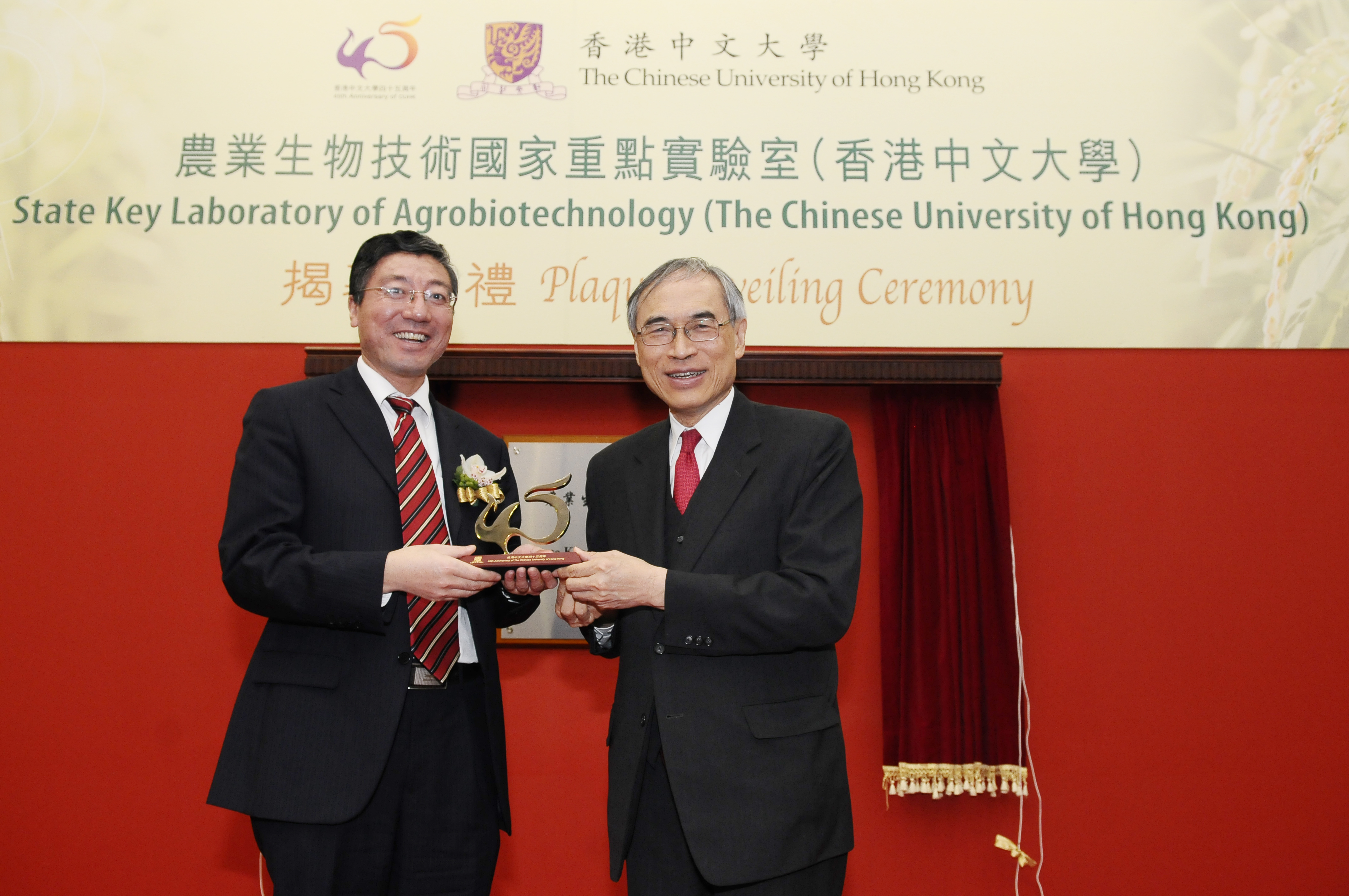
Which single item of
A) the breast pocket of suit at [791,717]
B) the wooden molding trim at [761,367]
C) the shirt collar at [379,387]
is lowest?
the breast pocket of suit at [791,717]

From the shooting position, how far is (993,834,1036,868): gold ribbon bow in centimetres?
272

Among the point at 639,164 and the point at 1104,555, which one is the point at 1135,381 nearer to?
the point at 1104,555

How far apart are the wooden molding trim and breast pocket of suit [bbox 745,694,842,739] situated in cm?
144

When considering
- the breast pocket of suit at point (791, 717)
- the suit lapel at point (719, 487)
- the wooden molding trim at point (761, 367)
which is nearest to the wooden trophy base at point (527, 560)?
the suit lapel at point (719, 487)

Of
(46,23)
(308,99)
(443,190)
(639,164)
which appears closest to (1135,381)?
(639,164)

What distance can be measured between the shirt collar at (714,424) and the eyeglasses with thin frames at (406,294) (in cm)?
62

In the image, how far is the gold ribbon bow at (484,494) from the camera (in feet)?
5.57

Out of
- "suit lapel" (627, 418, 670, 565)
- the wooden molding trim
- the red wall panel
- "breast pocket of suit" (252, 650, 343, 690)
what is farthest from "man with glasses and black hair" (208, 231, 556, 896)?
the red wall panel

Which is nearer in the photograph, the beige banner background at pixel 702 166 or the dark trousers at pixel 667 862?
the dark trousers at pixel 667 862

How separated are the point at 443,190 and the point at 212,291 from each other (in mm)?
913

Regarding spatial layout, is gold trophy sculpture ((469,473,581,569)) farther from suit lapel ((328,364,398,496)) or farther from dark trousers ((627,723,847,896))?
dark trousers ((627,723,847,896))

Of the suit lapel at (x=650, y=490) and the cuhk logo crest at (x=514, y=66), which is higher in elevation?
the cuhk logo crest at (x=514, y=66)

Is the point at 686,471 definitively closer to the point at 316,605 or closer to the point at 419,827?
the point at 316,605

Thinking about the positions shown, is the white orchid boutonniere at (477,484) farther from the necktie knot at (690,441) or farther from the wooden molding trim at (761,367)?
the wooden molding trim at (761,367)
